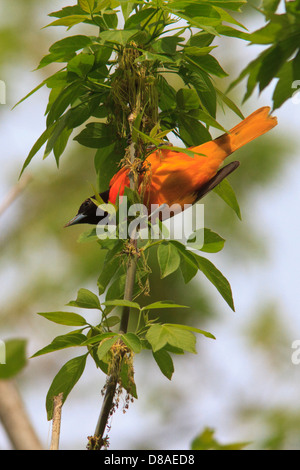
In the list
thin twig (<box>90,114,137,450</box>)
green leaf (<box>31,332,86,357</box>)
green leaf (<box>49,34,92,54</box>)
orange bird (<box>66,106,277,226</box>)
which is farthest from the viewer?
orange bird (<box>66,106,277,226</box>)

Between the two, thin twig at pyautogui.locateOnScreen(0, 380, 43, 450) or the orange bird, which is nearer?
thin twig at pyautogui.locateOnScreen(0, 380, 43, 450)

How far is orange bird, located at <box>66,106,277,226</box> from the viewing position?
4.71ft

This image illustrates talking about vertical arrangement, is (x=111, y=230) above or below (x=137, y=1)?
below

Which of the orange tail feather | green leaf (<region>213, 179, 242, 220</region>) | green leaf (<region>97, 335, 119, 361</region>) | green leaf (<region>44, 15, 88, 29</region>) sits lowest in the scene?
green leaf (<region>97, 335, 119, 361</region>)

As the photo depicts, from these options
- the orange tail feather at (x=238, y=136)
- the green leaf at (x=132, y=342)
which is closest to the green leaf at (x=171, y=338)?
the green leaf at (x=132, y=342)

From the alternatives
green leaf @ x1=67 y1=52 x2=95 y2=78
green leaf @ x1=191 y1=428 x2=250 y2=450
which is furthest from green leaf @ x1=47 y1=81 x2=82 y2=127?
green leaf @ x1=191 y1=428 x2=250 y2=450

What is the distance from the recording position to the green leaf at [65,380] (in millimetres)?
1072

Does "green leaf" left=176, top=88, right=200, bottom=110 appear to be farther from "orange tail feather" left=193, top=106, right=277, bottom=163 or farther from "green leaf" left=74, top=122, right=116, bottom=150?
"orange tail feather" left=193, top=106, right=277, bottom=163

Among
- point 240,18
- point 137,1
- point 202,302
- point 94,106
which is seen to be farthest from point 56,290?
point 137,1

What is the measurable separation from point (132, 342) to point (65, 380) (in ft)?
0.64

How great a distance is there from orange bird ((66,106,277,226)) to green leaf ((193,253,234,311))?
0.71 feet

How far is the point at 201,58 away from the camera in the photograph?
1179mm

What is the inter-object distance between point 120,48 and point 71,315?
55 cm
